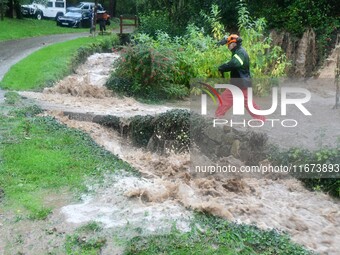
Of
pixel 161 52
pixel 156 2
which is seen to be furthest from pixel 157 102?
pixel 156 2

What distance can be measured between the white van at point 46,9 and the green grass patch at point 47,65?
50.9ft

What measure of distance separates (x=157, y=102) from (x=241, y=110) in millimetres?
4118

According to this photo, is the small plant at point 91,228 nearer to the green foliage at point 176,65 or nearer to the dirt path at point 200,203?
the dirt path at point 200,203

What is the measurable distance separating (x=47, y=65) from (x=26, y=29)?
15.1 meters

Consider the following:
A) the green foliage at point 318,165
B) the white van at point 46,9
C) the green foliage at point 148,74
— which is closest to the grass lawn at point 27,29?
the white van at point 46,9

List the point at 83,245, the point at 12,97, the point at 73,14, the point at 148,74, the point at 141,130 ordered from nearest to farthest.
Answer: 1. the point at 83,245
2. the point at 141,130
3. the point at 12,97
4. the point at 148,74
5. the point at 73,14

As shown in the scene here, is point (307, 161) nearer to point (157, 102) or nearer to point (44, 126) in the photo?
point (44, 126)

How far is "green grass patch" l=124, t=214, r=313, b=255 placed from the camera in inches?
266

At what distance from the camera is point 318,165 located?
975cm

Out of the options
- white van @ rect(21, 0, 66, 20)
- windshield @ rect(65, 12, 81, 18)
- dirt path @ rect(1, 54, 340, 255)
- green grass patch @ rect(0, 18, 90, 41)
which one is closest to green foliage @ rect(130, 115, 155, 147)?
dirt path @ rect(1, 54, 340, 255)

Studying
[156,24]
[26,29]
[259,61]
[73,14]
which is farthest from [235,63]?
[73,14]

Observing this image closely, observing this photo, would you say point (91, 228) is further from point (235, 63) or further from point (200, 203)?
point (235, 63)

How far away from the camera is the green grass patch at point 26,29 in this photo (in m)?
29.9

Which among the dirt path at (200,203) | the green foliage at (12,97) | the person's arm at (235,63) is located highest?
the person's arm at (235,63)
